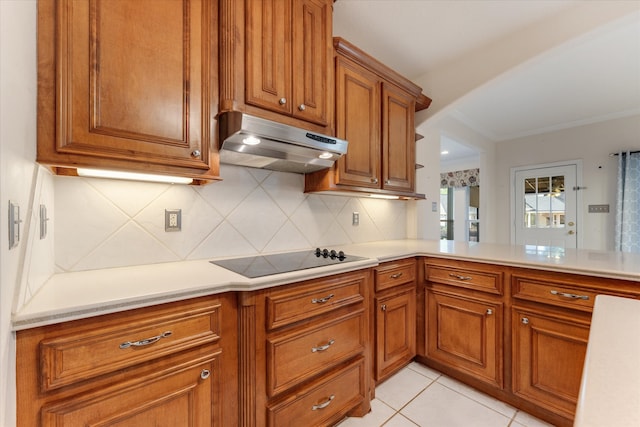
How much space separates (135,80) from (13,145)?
484mm

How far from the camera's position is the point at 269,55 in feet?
4.47

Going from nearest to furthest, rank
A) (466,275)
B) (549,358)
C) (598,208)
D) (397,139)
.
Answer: (549,358) → (466,275) → (397,139) → (598,208)

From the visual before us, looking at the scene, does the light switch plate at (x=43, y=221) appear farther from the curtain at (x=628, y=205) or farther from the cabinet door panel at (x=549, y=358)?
the curtain at (x=628, y=205)

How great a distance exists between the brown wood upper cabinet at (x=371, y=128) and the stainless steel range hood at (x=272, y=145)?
0.21 meters

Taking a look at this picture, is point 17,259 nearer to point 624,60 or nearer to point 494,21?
point 494,21

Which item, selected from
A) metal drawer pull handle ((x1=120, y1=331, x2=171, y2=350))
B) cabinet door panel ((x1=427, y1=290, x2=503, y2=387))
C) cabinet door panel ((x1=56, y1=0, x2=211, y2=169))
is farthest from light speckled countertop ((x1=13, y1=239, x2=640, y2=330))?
cabinet door panel ((x1=56, y1=0, x2=211, y2=169))

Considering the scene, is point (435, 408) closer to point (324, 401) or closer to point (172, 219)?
point (324, 401)

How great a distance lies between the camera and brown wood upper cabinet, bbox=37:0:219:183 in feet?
2.96

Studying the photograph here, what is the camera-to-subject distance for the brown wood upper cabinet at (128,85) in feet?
2.96

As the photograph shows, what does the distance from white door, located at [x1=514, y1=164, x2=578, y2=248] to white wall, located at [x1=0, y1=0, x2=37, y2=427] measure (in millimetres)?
5570

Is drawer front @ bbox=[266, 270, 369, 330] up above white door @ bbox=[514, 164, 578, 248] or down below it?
below

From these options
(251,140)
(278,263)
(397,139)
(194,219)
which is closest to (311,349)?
(278,263)

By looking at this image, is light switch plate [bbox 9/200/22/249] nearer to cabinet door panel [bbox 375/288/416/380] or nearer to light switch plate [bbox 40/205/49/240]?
light switch plate [bbox 40/205/49/240]

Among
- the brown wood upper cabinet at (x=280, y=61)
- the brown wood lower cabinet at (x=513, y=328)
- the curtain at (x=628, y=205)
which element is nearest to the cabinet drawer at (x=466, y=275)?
the brown wood lower cabinet at (x=513, y=328)
